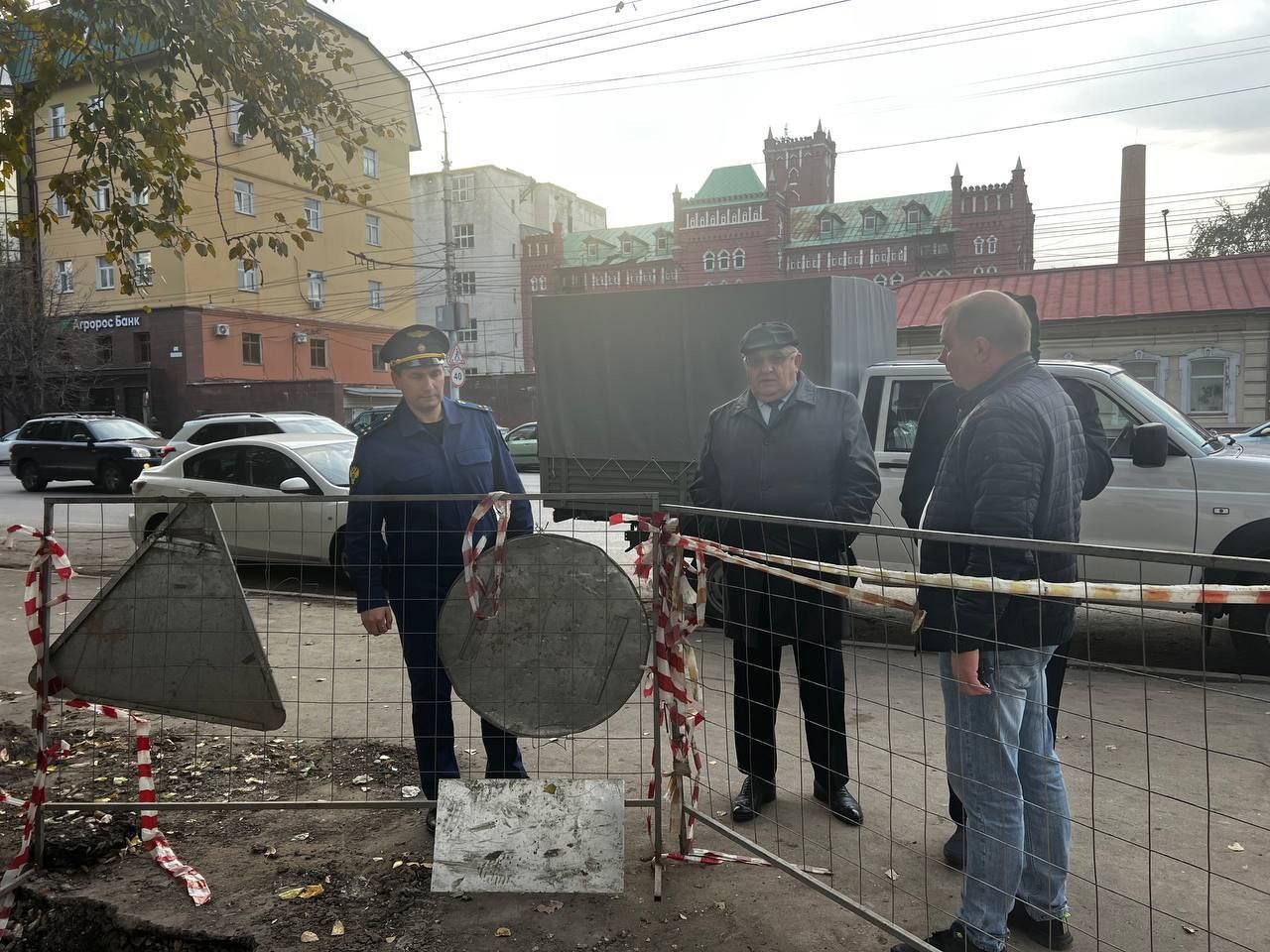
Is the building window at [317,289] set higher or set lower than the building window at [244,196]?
lower

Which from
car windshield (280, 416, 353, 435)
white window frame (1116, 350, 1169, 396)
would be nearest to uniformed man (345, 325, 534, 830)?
car windshield (280, 416, 353, 435)

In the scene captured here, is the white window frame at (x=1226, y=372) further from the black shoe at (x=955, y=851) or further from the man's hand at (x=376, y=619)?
the man's hand at (x=376, y=619)

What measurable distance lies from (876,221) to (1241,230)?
20.5 meters

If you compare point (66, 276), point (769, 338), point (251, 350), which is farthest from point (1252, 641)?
point (66, 276)

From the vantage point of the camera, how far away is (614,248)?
221 feet

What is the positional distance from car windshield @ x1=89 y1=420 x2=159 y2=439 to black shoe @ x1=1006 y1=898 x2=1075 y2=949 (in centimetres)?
2115

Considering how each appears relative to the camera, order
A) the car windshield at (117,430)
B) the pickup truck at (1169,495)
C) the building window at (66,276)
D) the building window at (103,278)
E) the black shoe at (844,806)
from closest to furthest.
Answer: the black shoe at (844,806) → the pickup truck at (1169,495) → the car windshield at (117,430) → the building window at (66,276) → the building window at (103,278)

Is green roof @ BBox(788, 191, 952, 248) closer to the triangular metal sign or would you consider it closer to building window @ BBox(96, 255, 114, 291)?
building window @ BBox(96, 255, 114, 291)

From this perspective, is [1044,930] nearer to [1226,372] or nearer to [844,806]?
[844,806]

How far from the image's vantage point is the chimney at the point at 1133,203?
41656 millimetres

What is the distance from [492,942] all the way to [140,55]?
561cm

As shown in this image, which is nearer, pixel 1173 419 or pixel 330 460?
pixel 1173 419

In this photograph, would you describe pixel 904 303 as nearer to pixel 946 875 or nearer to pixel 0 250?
pixel 946 875

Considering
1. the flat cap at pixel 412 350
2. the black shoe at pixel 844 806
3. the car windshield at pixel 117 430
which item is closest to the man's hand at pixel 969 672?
the black shoe at pixel 844 806
